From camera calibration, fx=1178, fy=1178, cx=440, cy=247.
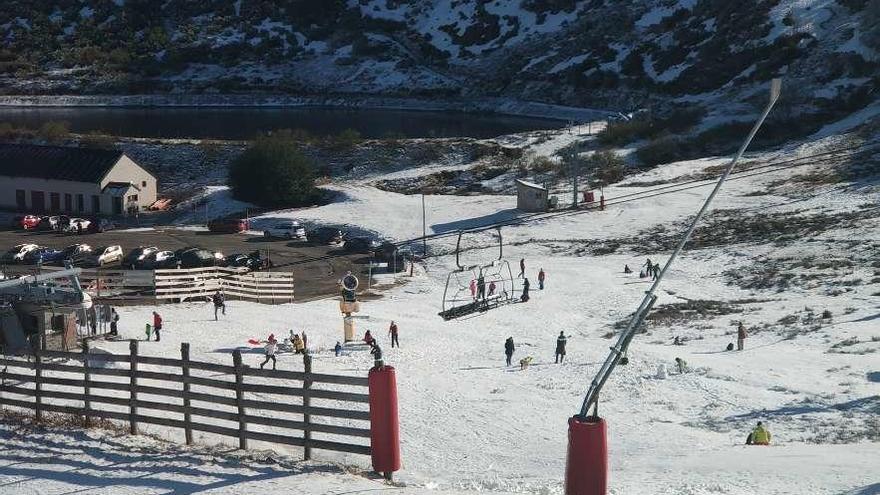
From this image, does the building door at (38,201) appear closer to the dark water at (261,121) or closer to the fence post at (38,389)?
the dark water at (261,121)

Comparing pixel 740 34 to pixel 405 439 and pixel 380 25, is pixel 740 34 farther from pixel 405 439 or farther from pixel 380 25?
pixel 405 439

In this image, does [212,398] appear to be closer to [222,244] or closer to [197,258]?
[197,258]

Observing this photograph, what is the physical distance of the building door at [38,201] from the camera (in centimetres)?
7156

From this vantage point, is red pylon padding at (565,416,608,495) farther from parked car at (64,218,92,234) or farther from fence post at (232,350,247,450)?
parked car at (64,218,92,234)

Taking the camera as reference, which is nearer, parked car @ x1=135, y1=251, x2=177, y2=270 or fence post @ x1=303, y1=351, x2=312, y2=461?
fence post @ x1=303, y1=351, x2=312, y2=461

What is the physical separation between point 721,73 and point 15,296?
270 feet

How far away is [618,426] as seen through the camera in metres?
23.8

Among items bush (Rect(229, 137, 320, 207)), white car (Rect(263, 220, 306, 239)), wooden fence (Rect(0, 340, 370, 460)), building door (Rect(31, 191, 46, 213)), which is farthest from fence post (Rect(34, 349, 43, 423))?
building door (Rect(31, 191, 46, 213))

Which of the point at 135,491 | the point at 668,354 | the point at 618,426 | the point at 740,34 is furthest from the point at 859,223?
the point at 740,34

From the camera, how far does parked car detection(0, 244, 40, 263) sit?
174 ft

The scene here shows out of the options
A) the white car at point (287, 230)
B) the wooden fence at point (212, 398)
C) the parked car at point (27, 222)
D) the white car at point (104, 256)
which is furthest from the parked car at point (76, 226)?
the wooden fence at point (212, 398)

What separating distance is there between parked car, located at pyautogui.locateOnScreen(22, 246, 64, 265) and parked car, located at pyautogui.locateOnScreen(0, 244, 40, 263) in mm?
174

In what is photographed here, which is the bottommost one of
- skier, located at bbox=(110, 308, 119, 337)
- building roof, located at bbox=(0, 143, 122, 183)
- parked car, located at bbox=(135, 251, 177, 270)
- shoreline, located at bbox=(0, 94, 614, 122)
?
skier, located at bbox=(110, 308, 119, 337)

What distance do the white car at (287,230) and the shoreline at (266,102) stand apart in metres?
55.6
